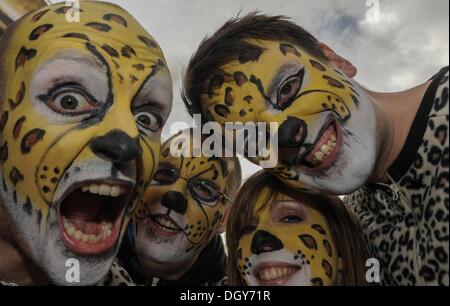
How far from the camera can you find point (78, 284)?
4.06 ft

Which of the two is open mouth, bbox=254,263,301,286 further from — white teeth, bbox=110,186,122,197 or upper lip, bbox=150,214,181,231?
white teeth, bbox=110,186,122,197

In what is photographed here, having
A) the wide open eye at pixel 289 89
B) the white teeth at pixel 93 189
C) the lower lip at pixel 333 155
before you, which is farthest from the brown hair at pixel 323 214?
the white teeth at pixel 93 189

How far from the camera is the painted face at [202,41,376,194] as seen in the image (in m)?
1.36

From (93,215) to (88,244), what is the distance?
95 millimetres

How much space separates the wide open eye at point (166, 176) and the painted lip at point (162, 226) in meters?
0.11

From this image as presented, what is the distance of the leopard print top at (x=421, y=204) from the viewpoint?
1265 millimetres

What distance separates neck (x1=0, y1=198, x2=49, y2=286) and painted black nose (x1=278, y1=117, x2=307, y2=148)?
742 mm

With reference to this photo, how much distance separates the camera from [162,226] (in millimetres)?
1574

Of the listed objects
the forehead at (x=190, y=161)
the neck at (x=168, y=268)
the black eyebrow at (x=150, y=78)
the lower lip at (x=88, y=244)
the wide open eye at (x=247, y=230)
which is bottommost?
the neck at (x=168, y=268)

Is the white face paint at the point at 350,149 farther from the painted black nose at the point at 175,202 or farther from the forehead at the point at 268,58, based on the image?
the painted black nose at the point at 175,202

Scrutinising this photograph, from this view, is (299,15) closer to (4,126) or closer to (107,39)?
(107,39)

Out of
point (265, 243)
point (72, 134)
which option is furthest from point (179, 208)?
point (72, 134)

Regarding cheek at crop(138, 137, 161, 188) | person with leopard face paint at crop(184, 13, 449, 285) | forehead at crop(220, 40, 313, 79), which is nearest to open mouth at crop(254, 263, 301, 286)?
person with leopard face paint at crop(184, 13, 449, 285)

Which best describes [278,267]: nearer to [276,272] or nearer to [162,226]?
[276,272]
